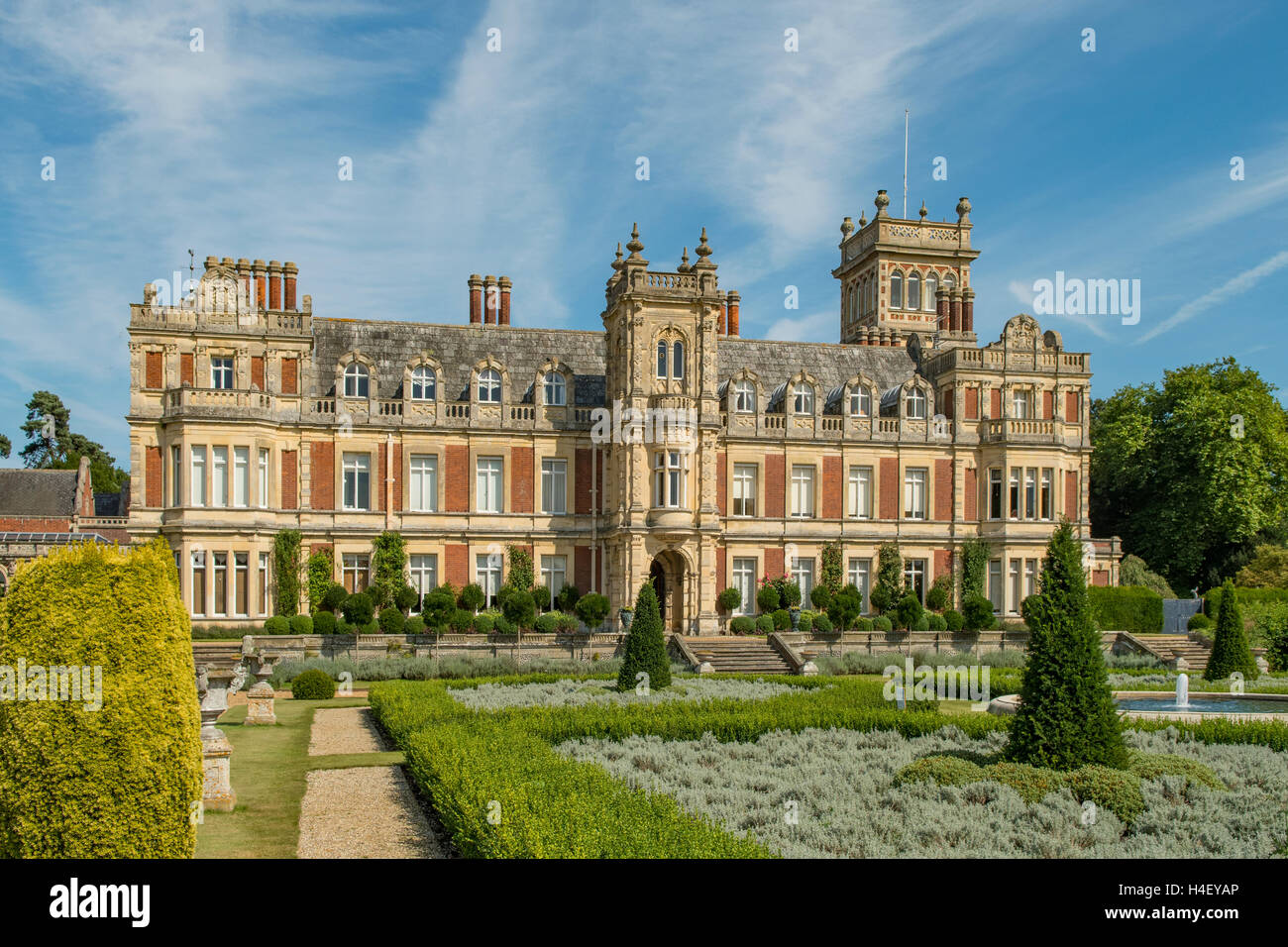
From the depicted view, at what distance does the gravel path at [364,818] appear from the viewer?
12609mm

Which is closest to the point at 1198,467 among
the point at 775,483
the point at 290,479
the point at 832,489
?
the point at 832,489

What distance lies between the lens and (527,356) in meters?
40.9

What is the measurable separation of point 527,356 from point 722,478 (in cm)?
841

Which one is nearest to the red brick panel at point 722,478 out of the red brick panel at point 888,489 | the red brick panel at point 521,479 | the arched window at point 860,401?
the arched window at point 860,401

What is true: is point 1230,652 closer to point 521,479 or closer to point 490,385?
point 521,479

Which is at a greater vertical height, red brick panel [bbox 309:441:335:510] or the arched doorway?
red brick panel [bbox 309:441:335:510]

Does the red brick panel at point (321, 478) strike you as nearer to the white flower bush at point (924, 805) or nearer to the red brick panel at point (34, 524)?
the red brick panel at point (34, 524)

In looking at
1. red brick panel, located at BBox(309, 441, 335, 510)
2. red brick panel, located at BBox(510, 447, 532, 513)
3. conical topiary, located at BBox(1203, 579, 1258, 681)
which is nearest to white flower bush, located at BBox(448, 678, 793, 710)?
conical topiary, located at BBox(1203, 579, 1258, 681)

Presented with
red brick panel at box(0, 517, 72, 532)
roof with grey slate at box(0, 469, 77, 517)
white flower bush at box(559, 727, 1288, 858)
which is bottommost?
white flower bush at box(559, 727, 1288, 858)

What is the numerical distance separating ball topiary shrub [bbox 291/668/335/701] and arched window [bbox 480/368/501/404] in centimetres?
1369

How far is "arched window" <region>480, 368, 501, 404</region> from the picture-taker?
129 ft

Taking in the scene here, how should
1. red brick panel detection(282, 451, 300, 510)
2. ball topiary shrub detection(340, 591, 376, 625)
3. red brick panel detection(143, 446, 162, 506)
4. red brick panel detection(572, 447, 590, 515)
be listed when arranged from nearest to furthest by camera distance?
ball topiary shrub detection(340, 591, 376, 625)
red brick panel detection(143, 446, 162, 506)
red brick panel detection(282, 451, 300, 510)
red brick panel detection(572, 447, 590, 515)

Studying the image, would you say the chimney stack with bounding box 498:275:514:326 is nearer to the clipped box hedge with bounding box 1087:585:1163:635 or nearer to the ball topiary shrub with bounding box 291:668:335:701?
the ball topiary shrub with bounding box 291:668:335:701
